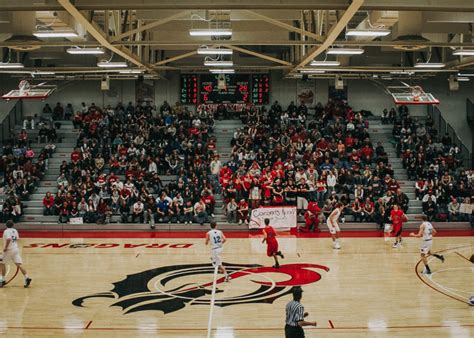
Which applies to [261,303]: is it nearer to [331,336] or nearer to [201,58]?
[331,336]

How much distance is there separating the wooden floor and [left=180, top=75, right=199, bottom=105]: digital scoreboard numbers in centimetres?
1629

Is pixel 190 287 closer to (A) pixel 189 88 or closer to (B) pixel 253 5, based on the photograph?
(B) pixel 253 5

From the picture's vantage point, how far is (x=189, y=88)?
36.3 metres

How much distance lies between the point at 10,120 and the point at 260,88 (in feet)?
52.7

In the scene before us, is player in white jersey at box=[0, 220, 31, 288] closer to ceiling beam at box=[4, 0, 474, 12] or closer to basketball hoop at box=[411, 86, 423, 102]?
ceiling beam at box=[4, 0, 474, 12]

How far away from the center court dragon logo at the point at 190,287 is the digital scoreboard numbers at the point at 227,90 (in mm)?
19295

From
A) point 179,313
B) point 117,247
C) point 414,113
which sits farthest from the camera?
point 414,113

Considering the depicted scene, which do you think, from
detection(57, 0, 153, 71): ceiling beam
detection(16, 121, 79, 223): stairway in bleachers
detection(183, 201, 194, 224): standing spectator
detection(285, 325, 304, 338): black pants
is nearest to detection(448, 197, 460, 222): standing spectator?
detection(183, 201, 194, 224): standing spectator

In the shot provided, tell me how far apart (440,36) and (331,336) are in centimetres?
1589

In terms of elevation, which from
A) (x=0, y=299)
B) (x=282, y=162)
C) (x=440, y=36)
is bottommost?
(x=0, y=299)

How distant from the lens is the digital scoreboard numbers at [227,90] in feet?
117

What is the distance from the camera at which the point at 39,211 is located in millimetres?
27453

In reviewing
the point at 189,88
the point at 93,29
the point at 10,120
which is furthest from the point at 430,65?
the point at 10,120

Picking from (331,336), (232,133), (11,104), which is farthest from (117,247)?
(11,104)
